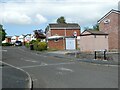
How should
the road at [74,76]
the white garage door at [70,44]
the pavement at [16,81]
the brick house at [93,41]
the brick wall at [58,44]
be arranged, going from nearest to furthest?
1. the pavement at [16,81]
2. the road at [74,76]
3. the brick house at [93,41]
4. the white garage door at [70,44]
5. the brick wall at [58,44]

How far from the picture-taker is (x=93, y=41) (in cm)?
5050

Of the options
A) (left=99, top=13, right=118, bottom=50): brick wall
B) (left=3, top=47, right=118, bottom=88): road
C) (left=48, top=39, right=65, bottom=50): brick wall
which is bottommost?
(left=3, top=47, right=118, bottom=88): road

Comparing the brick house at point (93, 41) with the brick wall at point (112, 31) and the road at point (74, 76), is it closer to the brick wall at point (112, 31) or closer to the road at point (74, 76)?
the brick wall at point (112, 31)

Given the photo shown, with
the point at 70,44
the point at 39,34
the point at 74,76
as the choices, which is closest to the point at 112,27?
the point at 70,44

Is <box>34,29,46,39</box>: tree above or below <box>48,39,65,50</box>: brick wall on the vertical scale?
above

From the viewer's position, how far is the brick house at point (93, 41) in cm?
5059

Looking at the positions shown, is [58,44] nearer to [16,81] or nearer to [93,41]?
[93,41]

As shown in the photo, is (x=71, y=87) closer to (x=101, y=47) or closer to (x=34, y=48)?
(x=101, y=47)

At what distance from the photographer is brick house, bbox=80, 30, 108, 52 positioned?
50.6m

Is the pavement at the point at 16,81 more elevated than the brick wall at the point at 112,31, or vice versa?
the brick wall at the point at 112,31

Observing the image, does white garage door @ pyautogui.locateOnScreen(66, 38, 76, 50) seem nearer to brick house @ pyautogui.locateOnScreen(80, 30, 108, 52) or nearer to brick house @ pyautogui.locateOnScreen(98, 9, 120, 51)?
brick house @ pyautogui.locateOnScreen(98, 9, 120, 51)

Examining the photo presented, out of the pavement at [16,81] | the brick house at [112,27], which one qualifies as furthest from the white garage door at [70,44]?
the pavement at [16,81]

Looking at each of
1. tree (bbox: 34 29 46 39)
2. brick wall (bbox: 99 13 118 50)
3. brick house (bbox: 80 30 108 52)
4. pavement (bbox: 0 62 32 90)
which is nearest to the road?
pavement (bbox: 0 62 32 90)

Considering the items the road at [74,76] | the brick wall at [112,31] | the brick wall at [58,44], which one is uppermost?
the brick wall at [112,31]
